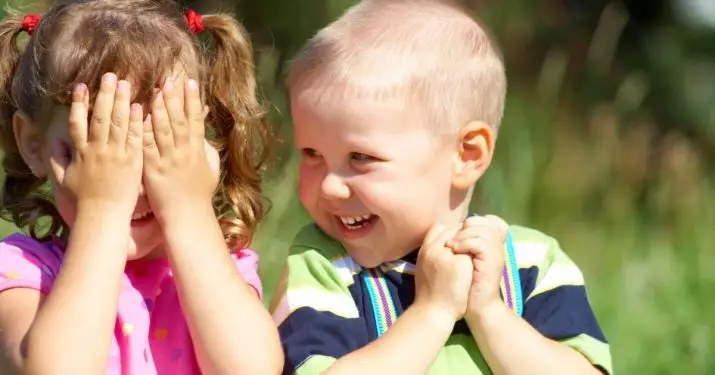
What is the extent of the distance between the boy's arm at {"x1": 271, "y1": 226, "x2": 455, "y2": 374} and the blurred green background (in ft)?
3.18

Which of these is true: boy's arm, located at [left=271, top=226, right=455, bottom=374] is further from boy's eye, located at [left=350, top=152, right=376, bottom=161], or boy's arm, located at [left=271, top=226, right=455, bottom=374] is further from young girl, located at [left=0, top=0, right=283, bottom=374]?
boy's eye, located at [left=350, top=152, right=376, bottom=161]

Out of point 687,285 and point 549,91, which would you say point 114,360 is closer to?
point 687,285

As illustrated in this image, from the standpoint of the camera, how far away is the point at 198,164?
2.83m

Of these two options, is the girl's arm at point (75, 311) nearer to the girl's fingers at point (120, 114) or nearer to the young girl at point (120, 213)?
the young girl at point (120, 213)

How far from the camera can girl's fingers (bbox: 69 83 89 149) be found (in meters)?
2.73

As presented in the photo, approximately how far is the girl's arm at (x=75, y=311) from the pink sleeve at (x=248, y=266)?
0.41m

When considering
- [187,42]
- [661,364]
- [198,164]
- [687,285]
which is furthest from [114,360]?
[687,285]

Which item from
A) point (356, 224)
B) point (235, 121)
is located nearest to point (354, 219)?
point (356, 224)

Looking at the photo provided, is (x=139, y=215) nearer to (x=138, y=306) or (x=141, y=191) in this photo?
(x=141, y=191)

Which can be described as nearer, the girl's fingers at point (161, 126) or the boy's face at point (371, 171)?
the girl's fingers at point (161, 126)

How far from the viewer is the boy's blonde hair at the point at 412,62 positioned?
2941mm

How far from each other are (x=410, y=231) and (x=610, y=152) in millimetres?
3880

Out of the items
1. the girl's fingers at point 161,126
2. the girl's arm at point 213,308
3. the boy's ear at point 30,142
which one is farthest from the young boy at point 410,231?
the boy's ear at point 30,142

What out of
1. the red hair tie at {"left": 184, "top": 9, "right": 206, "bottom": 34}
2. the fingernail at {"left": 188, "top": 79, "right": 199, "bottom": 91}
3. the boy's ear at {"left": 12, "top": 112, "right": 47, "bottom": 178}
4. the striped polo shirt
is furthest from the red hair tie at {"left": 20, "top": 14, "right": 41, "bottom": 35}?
the striped polo shirt
